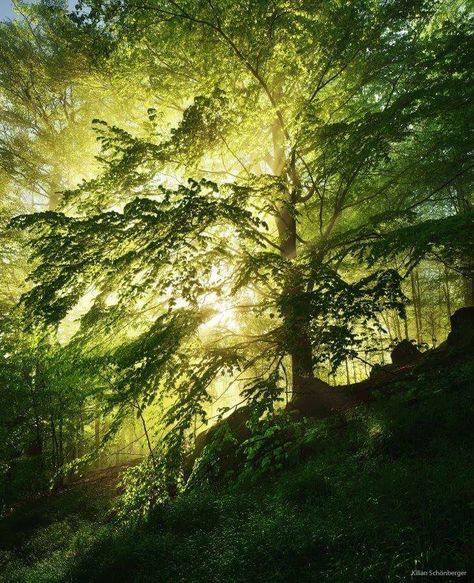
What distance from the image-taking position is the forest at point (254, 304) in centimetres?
376

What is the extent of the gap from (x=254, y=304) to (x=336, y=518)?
299 centimetres

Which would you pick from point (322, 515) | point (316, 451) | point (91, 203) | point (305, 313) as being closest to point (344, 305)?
point (305, 313)

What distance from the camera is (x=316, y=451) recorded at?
6.75 m

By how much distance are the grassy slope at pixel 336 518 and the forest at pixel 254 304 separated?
3 centimetres

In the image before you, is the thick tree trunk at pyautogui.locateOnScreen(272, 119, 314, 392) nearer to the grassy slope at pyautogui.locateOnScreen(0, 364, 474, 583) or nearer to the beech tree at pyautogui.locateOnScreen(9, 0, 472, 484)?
the beech tree at pyautogui.locateOnScreen(9, 0, 472, 484)

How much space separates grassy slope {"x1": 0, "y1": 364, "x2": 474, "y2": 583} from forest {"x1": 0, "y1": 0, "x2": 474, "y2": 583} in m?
0.03

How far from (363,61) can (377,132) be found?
255 cm

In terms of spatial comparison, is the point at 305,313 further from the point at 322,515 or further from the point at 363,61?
the point at 363,61

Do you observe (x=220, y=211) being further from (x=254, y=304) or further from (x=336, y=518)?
(x=336, y=518)

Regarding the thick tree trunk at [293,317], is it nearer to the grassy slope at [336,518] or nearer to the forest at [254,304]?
the forest at [254,304]

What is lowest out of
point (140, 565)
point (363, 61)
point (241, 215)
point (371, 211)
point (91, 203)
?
point (140, 565)

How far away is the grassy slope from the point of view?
3.61m

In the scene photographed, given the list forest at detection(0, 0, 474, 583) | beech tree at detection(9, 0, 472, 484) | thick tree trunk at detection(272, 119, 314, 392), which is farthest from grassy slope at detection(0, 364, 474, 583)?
beech tree at detection(9, 0, 472, 484)

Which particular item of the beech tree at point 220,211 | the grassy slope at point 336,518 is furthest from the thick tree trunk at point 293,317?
the grassy slope at point 336,518
